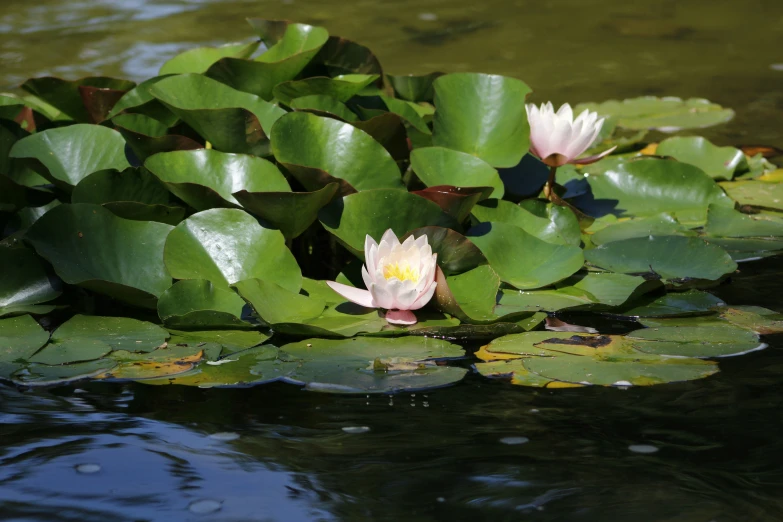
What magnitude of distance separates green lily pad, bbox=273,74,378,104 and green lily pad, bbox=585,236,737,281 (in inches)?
28.3

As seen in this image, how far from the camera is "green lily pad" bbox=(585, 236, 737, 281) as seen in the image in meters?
1.97

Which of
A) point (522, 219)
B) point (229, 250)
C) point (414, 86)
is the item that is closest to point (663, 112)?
point (414, 86)

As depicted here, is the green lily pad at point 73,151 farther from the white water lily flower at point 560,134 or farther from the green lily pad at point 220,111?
the white water lily flower at point 560,134

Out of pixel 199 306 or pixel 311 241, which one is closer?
pixel 199 306

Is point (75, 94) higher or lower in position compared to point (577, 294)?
higher

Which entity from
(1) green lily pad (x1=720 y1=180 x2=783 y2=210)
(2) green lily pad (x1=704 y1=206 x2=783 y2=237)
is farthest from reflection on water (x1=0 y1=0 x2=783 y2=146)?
(2) green lily pad (x1=704 y1=206 x2=783 y2=237)

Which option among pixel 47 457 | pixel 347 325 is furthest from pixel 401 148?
pixel 47 457

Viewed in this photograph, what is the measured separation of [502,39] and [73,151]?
321 cm

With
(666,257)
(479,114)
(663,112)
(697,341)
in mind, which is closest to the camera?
(697,341)

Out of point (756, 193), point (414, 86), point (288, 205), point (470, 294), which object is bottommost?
point (756, 193)

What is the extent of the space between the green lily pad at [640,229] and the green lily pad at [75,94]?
4.37ft

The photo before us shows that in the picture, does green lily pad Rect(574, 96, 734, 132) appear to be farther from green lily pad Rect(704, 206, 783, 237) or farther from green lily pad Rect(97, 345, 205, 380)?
green lily pad Rect(97, 345, 205, 380)

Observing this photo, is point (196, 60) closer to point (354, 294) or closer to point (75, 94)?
point (75, 94)

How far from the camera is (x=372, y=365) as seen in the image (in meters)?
1.55
